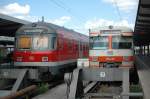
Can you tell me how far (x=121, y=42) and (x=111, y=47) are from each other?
536 millimetres

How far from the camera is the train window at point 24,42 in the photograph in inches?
746

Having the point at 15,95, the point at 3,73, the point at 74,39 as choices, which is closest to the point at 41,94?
the point at 3,73

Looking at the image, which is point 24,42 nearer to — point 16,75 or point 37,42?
point 37,42

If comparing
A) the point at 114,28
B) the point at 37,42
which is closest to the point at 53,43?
the point at 37,42

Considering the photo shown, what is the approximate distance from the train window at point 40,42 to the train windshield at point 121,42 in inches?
130

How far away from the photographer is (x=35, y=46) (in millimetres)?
18734

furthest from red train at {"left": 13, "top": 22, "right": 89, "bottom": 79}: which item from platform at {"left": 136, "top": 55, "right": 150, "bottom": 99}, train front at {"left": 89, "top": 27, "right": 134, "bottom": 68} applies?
platform at {"left": 136, "top": 55, "right": 150, "bottom": 99}

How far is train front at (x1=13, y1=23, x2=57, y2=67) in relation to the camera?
60.5 ft

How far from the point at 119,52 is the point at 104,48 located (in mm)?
750

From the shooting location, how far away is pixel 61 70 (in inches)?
792

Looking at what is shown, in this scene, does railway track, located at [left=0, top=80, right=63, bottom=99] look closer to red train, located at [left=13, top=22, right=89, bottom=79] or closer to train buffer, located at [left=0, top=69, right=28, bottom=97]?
train buffer, located at [left=0, top=69, right=28, bottom=97]

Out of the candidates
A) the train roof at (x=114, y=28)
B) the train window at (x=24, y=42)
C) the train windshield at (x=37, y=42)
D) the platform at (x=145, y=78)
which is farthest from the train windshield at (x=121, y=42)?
the train window at (x=24, y=42)

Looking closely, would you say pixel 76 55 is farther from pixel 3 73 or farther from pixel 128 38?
pixel 3 73

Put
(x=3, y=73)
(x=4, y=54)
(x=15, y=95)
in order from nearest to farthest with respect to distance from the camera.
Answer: (x=15, y=95) < (x=3, y=73) < (x=4, y=54)
